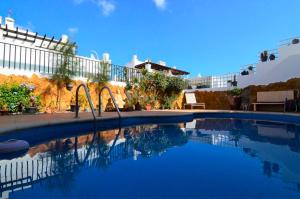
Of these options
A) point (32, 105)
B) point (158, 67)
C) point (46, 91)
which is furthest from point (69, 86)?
point (158, 67)

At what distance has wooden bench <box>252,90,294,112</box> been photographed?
440 inches

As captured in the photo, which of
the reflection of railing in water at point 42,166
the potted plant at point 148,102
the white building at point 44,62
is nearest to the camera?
the reflection of railing in water at point 42,166

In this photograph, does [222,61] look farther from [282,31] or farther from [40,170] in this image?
[40,170]

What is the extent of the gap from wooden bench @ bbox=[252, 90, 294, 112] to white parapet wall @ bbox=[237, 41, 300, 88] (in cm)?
135

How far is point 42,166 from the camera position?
9.21 ft

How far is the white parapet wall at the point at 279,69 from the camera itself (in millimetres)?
12199

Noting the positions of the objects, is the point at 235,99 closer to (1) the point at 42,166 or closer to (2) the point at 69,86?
(2) the point at 69,86

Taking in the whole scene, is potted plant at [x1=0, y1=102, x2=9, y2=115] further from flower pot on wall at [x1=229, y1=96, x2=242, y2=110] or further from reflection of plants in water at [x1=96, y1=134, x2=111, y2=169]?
flower pot on wall at [x1=229, y1=96, x2=242, y2=110]

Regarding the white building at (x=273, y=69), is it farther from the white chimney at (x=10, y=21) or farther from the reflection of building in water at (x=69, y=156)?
the white chimney at (x=10, y=21)

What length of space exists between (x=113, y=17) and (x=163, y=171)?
15.1 meters

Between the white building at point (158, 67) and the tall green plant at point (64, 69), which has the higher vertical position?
the white building at point (158, 67)

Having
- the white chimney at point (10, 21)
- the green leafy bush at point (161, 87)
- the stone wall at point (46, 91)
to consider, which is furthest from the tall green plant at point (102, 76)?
the white chimney at point (10, 21)

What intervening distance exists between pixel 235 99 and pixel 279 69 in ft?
9.69

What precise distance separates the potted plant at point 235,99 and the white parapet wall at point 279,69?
41.5 inches
